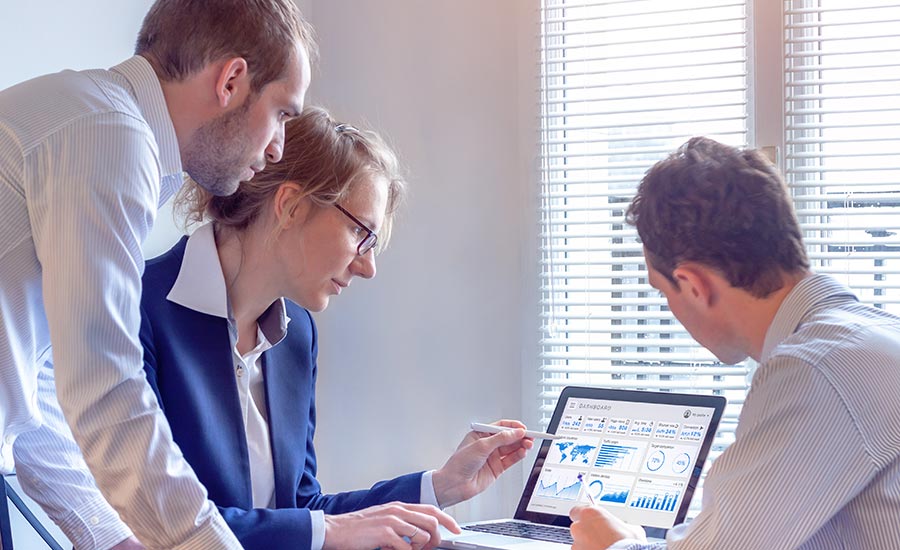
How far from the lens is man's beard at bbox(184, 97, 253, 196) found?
4.58 ft

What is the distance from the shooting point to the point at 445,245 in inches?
113

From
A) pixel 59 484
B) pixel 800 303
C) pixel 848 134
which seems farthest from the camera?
pixel 848 134

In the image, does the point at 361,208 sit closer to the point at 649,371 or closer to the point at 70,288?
the point at 70,288

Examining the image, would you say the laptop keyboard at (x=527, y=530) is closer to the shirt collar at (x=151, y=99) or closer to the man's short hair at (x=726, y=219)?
the man's short hair at (x=726, y=219)

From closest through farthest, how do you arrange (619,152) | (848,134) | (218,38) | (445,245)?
1. (218,38)
2. (848,134)
3. (619,152)
4. (445,245)

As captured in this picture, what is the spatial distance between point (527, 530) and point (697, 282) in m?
0.70

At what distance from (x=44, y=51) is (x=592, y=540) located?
168 cm

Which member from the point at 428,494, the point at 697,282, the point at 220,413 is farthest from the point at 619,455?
the point at 220,413

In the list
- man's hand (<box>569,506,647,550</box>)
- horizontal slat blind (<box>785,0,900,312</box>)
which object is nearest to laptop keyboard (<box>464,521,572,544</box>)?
man's hand (<box>569,506,647,550</box>)

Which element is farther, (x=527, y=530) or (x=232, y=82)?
(x=527, y=530)

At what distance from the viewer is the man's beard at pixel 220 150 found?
140 cm

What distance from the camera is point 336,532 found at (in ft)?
5.27

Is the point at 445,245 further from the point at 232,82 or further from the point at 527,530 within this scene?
the point at 232,82

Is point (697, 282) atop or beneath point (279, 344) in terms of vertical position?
atop
